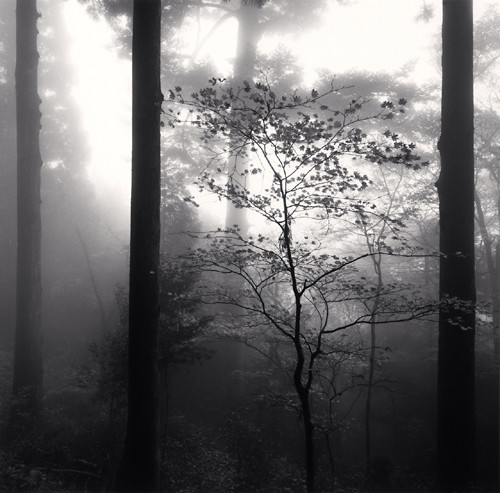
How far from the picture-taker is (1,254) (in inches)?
719

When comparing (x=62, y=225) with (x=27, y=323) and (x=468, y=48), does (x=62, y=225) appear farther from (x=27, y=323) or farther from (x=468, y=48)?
(x=468, y=48)

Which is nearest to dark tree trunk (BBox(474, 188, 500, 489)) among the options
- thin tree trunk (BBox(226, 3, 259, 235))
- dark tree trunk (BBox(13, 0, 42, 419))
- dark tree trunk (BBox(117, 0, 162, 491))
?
dark tree trunk (BBox(117, 0, 162, 491))

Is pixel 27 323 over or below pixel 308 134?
below

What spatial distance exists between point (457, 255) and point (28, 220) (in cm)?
947

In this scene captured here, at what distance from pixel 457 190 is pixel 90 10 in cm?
1000

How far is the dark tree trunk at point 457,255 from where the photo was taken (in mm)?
5285

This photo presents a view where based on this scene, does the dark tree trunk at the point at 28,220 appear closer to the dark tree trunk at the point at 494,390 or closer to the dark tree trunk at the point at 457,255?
the dark tree trunk at the point at 457,255

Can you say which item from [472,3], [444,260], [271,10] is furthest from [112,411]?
[271,10]

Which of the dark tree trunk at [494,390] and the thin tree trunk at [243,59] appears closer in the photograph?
the dark tree trunk at [494,390]

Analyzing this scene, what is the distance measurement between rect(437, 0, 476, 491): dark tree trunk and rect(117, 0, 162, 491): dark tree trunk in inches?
155

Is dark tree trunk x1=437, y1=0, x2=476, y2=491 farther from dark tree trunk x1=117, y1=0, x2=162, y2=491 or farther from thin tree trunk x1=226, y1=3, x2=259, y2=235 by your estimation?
thin tree trunk x1=226, y1=3, x2=259, y2=235

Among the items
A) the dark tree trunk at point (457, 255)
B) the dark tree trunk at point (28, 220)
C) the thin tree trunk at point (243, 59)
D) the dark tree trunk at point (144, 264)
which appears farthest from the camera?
the thin tree trunk at point (243, 59)

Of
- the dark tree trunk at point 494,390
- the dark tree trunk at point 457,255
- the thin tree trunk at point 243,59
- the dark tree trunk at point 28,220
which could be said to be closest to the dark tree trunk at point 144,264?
the dark tree trunk at point 457,255

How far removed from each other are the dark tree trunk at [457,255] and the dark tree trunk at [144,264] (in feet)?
12.9
